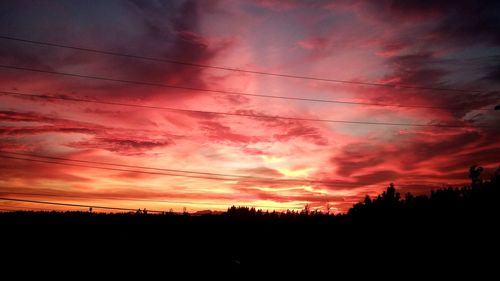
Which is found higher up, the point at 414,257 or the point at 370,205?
the point at 370,205

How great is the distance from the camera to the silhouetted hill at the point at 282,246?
22250 mm

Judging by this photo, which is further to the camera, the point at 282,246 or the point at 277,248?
the point at 282,246

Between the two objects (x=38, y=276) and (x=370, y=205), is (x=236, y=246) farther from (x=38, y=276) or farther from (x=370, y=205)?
(x=370, y=205)

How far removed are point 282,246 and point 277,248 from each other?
0.67 metres

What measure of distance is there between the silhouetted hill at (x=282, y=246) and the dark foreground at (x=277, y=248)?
0.07 m

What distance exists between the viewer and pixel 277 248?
2809 cm

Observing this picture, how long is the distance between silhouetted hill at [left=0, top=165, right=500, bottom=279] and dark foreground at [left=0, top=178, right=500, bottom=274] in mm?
66

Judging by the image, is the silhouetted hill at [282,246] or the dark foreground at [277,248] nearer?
the dark foreground at [277,248]

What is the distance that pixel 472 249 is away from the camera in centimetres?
2298

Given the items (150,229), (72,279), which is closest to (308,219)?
(150,229)

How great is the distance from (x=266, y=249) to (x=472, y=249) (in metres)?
13.8

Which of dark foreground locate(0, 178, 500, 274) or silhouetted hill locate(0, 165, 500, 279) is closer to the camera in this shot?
dark foreground locate(0, 178, 500, 274)

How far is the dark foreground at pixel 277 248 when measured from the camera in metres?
21.8

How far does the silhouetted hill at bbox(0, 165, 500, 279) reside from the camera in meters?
22.2
